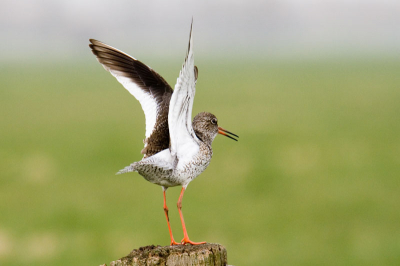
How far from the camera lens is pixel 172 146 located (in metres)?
6.45

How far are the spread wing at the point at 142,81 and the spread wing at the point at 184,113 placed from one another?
0.51 m

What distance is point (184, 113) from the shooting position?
616cm

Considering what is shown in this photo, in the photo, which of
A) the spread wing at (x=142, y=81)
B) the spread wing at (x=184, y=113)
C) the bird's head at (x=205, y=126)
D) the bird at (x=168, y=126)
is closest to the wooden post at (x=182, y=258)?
the bird at (x=168, y=126)

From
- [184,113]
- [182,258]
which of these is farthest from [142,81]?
[182,258]

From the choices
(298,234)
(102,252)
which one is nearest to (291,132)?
(298,234)

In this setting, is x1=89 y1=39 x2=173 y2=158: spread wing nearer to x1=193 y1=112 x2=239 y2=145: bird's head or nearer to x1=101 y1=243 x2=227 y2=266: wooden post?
x1=193 y1=112 x2=239 y2=145: bird's head

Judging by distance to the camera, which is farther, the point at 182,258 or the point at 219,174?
the point at 219,174

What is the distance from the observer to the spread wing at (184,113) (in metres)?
5.74

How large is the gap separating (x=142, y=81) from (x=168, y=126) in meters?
0.93

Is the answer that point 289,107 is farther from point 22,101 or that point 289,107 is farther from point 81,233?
point 81,233

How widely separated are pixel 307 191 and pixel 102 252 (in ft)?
31.6

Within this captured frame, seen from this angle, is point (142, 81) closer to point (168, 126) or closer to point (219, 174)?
point (168, 126)

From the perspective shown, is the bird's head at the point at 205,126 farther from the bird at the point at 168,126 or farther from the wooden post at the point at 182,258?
the wooden post at the point at 182,258

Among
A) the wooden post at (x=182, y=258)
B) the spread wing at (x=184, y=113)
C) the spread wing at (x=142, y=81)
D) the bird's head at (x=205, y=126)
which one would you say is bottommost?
the wooden post at (x=182, y=258)
